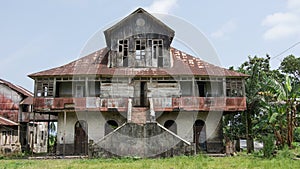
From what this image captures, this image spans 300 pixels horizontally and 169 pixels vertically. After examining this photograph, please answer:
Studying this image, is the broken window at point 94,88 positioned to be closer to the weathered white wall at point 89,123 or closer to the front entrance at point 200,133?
the weathered white wall at point 89,123

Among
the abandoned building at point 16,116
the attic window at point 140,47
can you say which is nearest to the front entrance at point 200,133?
the attic window at point 140,47

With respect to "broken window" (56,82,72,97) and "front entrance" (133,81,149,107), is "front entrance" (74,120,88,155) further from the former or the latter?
"front entrance" (133,81,149,107)

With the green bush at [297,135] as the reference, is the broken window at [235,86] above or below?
above

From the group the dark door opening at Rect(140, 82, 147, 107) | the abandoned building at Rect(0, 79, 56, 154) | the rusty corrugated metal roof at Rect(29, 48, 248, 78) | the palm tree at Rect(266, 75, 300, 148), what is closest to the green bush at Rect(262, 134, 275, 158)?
the palm tree at Rect(266, 75, 300, 148)

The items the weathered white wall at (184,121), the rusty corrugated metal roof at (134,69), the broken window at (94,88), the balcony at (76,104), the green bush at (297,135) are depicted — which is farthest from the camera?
the green bush at (297,135)

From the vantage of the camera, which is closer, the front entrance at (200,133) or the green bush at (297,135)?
the front entrance at (200,133)

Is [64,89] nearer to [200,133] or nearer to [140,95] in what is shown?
[140,95]

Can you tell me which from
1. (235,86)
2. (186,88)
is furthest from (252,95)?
(186,88)

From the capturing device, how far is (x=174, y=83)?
87.0ft

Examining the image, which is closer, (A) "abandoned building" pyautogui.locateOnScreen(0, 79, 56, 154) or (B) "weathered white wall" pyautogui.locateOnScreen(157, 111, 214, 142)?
(B) "weathered white wall" pyautogui.locateOnScreen(157, 111, 214, 142)

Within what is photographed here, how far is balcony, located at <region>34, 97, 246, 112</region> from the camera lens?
2502 centimetres

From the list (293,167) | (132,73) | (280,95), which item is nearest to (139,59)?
(132,73)

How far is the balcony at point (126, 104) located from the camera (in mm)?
25016

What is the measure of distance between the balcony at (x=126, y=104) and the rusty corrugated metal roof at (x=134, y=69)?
6.01ft
